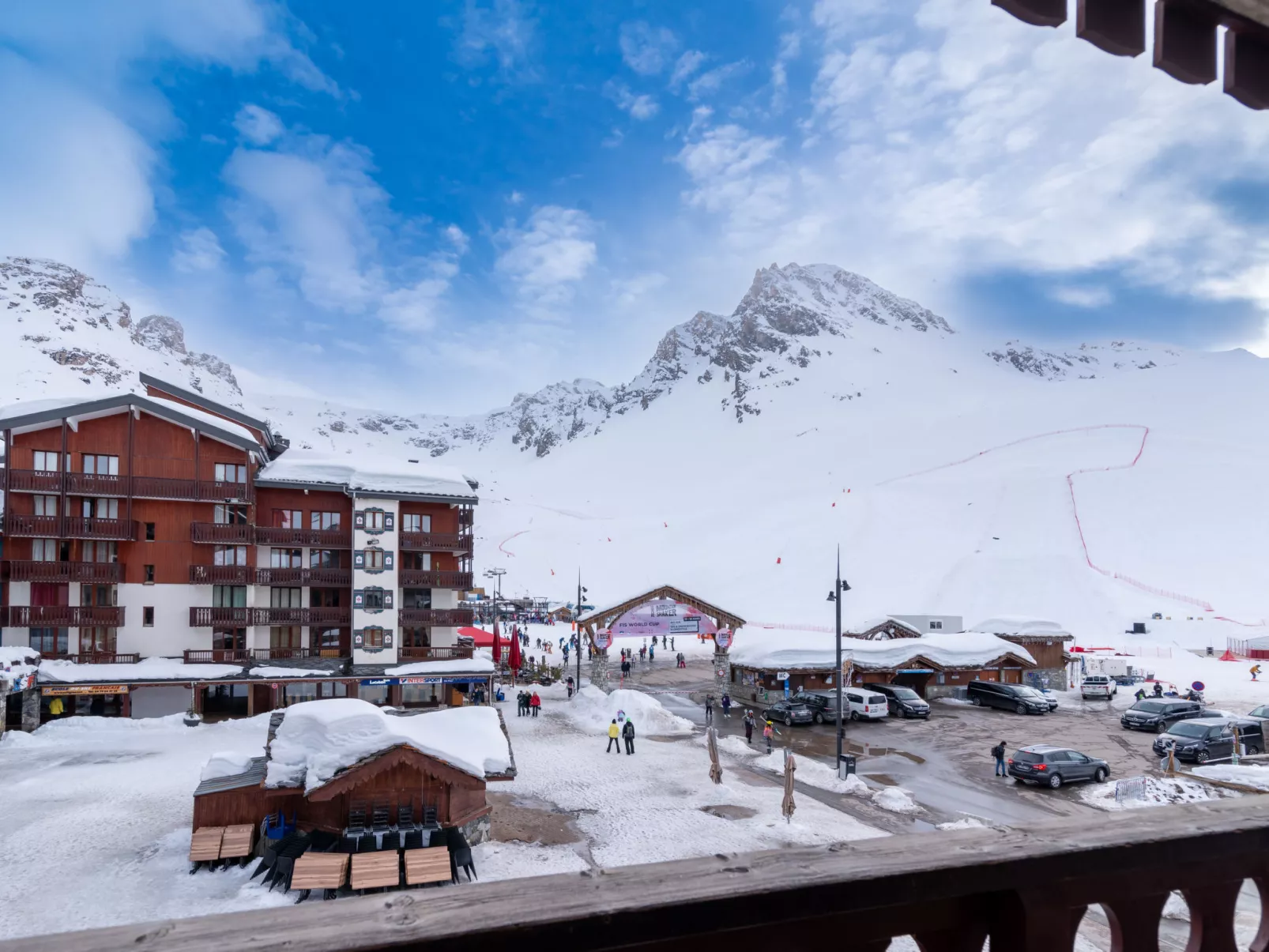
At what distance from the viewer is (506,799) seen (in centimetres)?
2319

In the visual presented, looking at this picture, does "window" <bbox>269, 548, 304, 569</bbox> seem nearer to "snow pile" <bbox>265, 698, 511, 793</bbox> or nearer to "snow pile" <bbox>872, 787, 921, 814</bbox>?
"snow pile" <bbox>265, 698, 511, 793</bbox>

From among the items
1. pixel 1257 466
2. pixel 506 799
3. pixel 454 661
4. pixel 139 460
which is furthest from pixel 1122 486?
pixel 139 460

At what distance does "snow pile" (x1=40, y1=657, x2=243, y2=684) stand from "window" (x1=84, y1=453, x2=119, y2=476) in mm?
8673

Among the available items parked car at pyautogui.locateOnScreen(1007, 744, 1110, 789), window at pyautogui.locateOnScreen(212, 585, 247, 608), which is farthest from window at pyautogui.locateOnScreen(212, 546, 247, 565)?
parked car at pyautogui.locateOnScreen(1007, 744, 1110, 789)

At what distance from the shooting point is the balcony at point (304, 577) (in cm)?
3859

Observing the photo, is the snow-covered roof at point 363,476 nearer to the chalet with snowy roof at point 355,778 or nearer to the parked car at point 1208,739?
the chalet with snowy roof at point 355,778

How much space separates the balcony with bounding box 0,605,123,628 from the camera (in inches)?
1336

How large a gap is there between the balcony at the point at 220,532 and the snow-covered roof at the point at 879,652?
2605 centimetres

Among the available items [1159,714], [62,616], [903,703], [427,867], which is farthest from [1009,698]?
[62,616]

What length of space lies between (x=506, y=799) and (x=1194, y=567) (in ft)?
231

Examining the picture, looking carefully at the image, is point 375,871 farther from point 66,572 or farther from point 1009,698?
point 1009,698

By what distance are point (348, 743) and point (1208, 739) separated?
92.0 ft

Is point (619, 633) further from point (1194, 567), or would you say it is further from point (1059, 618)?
point (1194, 567)

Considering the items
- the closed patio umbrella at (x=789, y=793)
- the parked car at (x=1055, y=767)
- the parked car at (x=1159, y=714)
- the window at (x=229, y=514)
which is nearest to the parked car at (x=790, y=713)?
the parked car at (x=1055, y=767)
